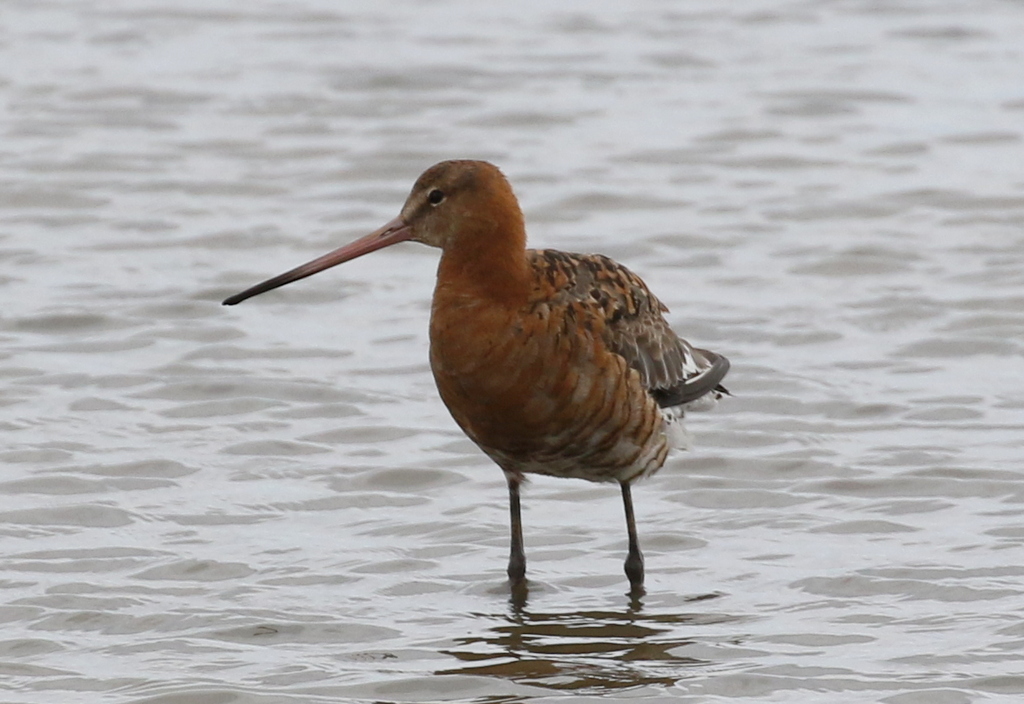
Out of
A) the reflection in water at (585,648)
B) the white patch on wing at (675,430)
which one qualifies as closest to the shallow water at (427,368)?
the reflection in water at (585,648)

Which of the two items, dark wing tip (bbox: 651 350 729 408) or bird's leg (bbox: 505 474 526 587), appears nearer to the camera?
bird's leg (bbox: 505 474 526 587)

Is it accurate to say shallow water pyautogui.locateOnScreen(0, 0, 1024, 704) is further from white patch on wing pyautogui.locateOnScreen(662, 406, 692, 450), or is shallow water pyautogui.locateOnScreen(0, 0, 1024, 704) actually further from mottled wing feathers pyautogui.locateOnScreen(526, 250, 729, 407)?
mottled wing feathers pyautogui.locateOnScreen(526, 250, 729, 407)

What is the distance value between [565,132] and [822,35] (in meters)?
2.98

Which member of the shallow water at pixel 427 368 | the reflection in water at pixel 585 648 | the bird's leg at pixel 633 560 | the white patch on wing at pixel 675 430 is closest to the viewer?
the reflection in water at pixel 585 648

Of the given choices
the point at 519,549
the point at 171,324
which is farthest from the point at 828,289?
the point at 519,549

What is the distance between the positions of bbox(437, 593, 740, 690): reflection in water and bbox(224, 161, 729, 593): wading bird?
25cm

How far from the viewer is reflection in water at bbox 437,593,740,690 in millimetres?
5766

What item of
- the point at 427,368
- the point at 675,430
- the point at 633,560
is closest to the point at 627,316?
the point at 675,430

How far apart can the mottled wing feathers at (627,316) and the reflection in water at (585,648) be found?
0.74 meters

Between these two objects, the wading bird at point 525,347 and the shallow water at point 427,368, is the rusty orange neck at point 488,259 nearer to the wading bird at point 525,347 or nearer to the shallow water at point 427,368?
the wading bird at point 525,347

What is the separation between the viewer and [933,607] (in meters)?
6.23

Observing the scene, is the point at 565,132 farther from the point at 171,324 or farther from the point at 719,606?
the point at 719,606

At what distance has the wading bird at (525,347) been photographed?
6.17 meters

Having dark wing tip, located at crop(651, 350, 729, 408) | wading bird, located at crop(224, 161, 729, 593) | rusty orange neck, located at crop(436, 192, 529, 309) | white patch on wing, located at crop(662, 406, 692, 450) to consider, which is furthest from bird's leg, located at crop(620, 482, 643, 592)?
rusty orange neck, located at crop(436, 192, 529, 309)
